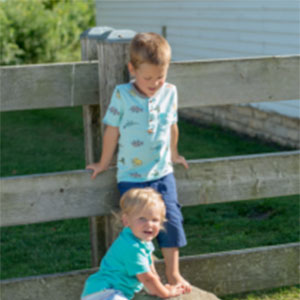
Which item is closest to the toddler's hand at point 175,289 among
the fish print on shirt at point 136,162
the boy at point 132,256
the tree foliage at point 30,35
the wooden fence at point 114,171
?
the boy at point 132,256

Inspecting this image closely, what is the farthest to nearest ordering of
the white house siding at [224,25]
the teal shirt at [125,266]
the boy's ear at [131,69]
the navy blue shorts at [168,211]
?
the white house siding at [224,25], the navy blue shorts at [168,211], the boy's ear at [131,69], the teal shirt at [125,266]

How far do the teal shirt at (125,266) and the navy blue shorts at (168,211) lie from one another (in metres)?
0.31

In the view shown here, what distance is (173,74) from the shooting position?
3482 millimetres

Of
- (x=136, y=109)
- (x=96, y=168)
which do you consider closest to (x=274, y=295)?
(x=96, y=168)

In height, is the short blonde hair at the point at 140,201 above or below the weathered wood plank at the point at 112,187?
above

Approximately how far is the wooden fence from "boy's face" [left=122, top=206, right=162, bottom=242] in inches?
20.6

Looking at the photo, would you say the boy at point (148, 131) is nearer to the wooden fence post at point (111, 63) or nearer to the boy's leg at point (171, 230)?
the boy's leg at point (171, 230)

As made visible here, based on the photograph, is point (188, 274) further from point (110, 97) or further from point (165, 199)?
point (110, 97)

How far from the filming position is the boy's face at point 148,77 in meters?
3.15

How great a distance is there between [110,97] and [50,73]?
344 millimetres

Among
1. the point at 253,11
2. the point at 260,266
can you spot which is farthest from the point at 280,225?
the point at 253,11

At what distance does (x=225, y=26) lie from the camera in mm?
10375

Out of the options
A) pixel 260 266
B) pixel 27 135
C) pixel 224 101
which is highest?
pixel 224 101

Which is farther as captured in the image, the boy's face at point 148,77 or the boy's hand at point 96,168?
the boy's hand at point 96,168
